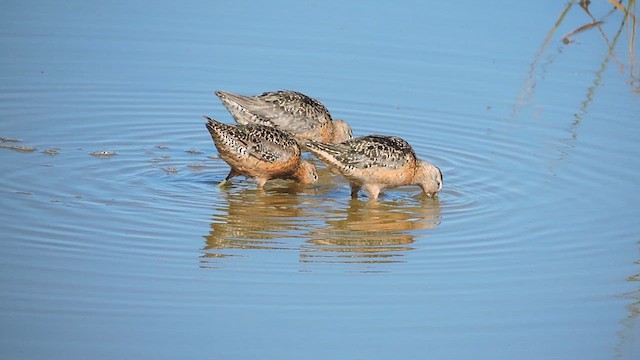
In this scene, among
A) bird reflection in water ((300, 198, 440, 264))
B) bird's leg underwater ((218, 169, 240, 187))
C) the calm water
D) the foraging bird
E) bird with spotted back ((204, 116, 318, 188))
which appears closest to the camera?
the calm water

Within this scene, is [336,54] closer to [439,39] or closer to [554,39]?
[439,39]

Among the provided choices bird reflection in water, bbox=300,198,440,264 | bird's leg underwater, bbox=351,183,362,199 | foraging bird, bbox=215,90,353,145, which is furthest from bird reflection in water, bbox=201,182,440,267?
foraging bird, bbox=215,90,353,145

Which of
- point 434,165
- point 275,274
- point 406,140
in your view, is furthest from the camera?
point 406,140

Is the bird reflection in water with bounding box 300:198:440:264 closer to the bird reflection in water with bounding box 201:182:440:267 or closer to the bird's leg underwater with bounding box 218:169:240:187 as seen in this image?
the bird reflection in water with bounding box 201:182:440:267

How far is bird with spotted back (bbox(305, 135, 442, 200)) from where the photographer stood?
10016mm

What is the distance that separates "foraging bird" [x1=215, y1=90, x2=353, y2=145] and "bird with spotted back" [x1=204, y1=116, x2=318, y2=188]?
2.34ft

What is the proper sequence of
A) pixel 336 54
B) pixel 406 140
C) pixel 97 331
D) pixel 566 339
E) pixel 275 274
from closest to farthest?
pixel 97 331, pixel 566 339, pixel 275 274, pixel 406 140, pixel 336 54

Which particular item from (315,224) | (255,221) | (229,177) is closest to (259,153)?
(229,177)

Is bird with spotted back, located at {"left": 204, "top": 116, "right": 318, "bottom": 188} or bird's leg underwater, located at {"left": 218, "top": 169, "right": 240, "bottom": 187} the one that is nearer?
bird with spotted back, located at {"left": 204, "top": 116, "right": 318, "bottom": 188}

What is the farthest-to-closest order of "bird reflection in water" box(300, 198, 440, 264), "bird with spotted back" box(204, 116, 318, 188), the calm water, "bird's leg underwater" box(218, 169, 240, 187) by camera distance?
"bird's leg underwater" box(218, 169, 240, 187) → "bird with spotted back" box(204, 116, 318, 188) → "bird reflection in water" box(300, 198, 440, 264) → the calm water

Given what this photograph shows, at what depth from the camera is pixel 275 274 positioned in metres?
7.42

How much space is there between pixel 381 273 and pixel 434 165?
2949 millimetres

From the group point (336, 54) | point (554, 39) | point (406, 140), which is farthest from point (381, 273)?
point (554, 39)

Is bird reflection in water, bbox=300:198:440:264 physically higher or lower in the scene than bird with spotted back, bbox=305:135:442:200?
lower
